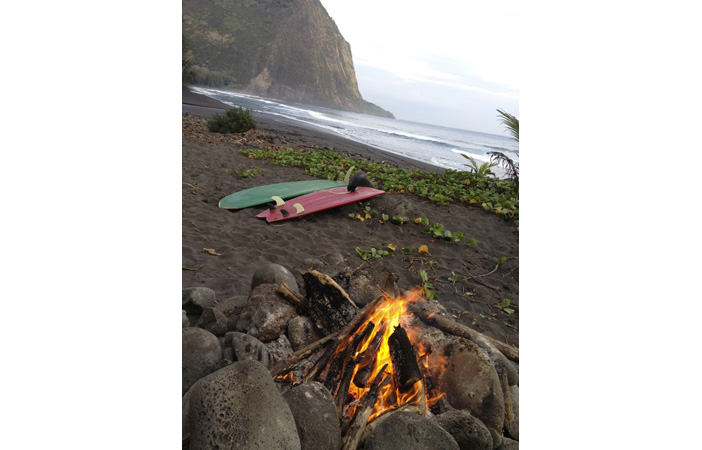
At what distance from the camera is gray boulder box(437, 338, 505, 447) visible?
1.57 meters

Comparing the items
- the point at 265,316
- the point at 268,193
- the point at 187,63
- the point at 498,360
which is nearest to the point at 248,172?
the point at 268,193

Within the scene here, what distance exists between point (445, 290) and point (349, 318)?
1.23 m

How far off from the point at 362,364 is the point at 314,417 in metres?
0.36

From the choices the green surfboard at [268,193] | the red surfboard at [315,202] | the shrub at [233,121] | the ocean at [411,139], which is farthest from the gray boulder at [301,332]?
the ocean at [411,139]

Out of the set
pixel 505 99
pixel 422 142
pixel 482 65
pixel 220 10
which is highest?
pixel 220 10

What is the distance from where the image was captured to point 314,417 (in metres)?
1.23

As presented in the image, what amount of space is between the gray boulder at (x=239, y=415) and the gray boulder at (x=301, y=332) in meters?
0.66

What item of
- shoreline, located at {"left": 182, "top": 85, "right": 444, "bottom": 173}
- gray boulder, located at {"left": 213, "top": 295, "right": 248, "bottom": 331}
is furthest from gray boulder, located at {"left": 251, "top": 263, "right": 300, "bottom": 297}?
shoreline, located at {"left": 182, "top": 85, "right": 444, "bottom": 173}

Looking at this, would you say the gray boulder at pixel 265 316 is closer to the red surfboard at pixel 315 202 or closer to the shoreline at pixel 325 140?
the red surfboard at pixel 315 202

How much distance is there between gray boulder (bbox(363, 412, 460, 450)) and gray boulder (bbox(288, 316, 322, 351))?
580mm

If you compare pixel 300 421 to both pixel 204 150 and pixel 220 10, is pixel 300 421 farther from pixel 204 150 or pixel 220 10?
pixel 204 150

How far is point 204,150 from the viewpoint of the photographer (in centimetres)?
634

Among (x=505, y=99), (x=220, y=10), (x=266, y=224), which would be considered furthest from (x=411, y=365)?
(x=266, y=224)

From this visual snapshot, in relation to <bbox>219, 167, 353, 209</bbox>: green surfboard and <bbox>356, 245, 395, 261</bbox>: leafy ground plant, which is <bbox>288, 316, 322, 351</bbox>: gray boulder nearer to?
<bbox>356, 245, 395, 261</bbox>: leafy ground plant
